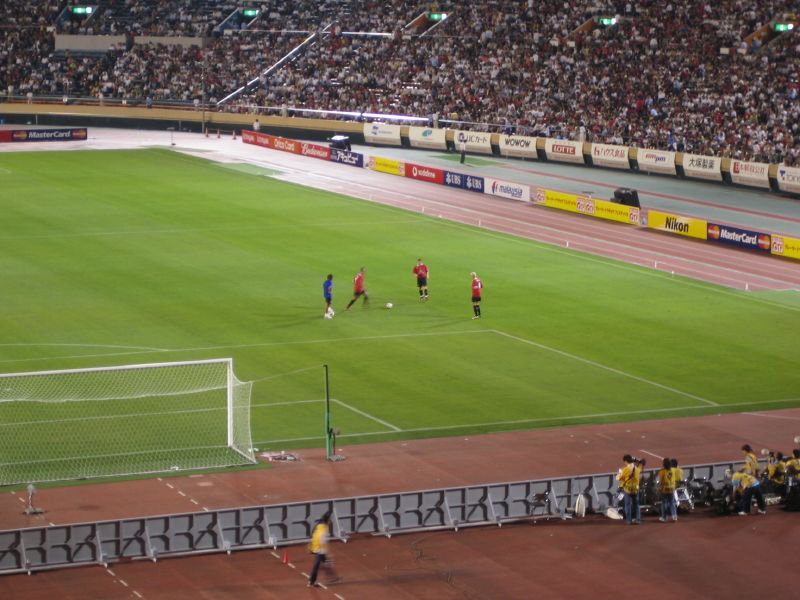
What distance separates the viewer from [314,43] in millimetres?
108438

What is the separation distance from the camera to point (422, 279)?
46.6 meters

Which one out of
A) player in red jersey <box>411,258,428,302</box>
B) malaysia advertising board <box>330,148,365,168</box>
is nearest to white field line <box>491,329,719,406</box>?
player in red jersey <box>411,258,428,302</box>

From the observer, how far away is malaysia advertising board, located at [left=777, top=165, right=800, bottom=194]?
72125 millimetres

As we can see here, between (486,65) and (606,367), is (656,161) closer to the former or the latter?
(486,65)

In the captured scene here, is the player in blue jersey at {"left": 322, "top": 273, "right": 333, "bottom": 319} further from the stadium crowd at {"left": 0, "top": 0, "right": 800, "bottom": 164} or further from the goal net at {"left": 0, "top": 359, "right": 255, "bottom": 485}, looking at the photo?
the stadium crowd at {"left": 0, "top": 0, "right": 800, "bottom": 164}

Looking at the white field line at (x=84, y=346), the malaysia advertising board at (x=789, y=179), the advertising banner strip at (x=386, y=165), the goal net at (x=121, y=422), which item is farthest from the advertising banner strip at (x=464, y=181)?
the goal net at (x=121, y=422)

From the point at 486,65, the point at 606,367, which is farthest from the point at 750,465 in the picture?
the point at 486,65

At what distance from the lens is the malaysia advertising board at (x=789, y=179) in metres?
72.1

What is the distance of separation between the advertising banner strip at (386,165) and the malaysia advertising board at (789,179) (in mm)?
20854

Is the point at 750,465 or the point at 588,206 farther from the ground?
the point at 588,206

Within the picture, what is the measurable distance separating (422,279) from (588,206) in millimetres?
22145

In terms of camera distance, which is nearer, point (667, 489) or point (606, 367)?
point (667, 489)

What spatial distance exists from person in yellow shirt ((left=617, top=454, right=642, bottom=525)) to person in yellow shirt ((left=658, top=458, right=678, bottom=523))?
46 cm

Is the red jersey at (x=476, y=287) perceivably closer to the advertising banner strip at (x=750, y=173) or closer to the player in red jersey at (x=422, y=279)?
the player in red jersey at (x=422, y=279)
